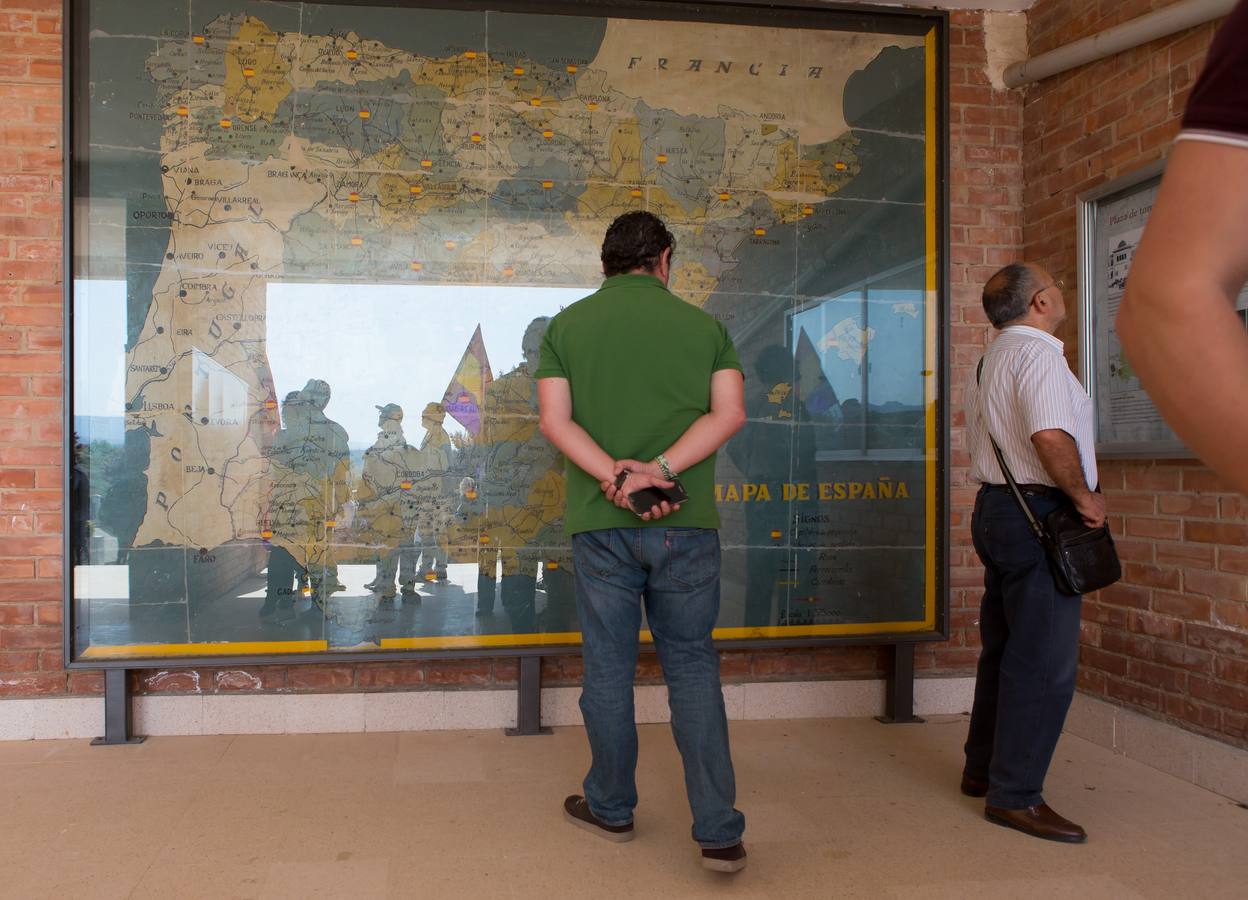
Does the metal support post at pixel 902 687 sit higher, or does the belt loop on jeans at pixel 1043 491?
the belt loop on jeans at pixel 1043 491

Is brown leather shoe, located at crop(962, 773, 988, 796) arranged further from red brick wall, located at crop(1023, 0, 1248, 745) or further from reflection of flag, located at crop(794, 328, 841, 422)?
reflection of flag, located at crop(794, 328, 841, 422)

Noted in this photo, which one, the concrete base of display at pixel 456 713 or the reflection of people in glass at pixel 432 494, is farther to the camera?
the reflection of people in glass at pixel 432 494

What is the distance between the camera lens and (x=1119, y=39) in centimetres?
348

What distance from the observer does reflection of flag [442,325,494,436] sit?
3.66 meters

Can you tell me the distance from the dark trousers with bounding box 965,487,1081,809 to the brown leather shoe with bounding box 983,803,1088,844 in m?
0.02

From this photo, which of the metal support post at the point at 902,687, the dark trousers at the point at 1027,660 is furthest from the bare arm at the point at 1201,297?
the metal support post at the point at 902,687

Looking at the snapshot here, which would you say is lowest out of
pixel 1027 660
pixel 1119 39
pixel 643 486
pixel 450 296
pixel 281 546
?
pixel 1027 660

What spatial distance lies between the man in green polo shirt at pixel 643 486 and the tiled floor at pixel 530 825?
0.29m

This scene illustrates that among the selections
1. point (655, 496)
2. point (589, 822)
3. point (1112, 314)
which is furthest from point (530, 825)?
point (1112, 314)

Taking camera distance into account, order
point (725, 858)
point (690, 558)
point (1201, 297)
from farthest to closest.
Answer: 1. point (690, 558)
2. point (725, 858)
3. point (1201, 297)

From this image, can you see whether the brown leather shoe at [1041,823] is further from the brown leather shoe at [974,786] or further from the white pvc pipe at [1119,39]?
the white pvc pipe at [1119,39]

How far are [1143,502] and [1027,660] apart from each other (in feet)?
3.73

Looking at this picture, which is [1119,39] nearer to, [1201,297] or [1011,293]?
[1011,293]

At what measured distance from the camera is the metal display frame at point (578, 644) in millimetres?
3404
